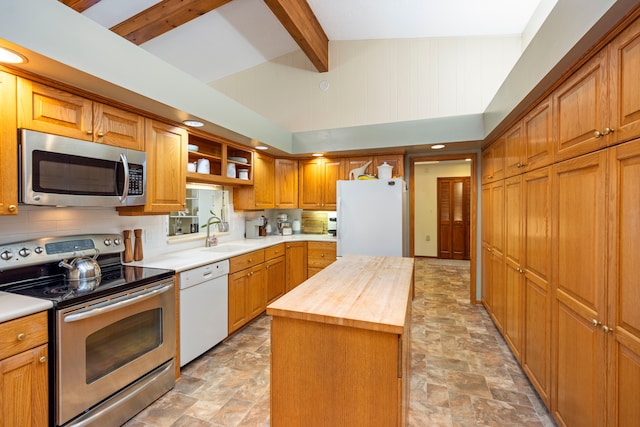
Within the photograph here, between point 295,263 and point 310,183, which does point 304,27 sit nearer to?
point 310,183

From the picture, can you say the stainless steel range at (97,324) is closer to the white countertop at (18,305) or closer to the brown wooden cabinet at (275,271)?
the white countertop at (18,305)

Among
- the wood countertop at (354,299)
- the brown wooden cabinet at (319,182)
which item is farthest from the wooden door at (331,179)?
the wood countertop at (354,299)

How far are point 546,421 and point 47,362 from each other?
2773mm

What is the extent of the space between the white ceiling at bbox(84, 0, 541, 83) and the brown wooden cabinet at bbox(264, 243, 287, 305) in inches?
104

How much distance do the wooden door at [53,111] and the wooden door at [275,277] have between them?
83.4 inches

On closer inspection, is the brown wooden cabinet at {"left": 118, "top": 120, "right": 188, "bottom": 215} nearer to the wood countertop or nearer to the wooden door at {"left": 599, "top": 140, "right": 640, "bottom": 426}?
the wood countertop

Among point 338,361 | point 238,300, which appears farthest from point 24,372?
point 238,300

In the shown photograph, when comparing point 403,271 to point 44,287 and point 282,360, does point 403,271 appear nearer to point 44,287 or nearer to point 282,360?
point 282,360

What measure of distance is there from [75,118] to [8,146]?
386 millimetres

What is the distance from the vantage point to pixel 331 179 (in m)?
4.28

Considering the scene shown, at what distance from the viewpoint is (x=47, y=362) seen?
4.66 ft

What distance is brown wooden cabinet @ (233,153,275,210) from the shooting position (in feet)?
12.2

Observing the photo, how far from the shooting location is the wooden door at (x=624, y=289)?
1.09 m

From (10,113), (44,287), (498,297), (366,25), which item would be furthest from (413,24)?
(44,287)
